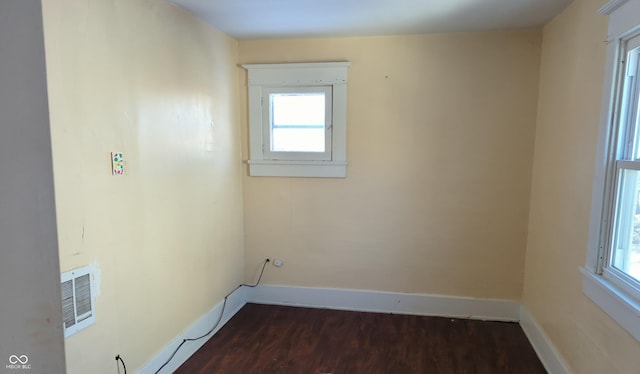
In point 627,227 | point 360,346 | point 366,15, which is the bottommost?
point 360,346

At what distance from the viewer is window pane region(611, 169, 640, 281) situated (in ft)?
5.12

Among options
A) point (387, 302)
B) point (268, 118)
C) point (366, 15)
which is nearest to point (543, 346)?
point (387, 302)

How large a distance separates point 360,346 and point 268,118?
6.67 feet

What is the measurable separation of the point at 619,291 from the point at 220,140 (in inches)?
105

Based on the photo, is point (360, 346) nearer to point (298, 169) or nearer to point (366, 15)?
point (298, 169)

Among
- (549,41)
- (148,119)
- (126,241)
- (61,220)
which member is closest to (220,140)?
(148,119)

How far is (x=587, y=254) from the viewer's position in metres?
1.83

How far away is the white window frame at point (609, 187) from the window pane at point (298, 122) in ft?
6.33

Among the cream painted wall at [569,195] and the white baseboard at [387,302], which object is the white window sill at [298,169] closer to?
the white baseboard at [387,302]

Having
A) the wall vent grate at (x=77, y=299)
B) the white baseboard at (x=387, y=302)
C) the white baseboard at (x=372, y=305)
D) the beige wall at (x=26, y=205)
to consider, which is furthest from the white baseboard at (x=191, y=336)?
the beige wall at (x=26, y=205)

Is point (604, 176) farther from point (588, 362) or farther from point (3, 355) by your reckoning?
point (3, 355)

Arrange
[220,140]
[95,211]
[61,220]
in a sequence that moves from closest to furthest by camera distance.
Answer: [61,220], [95,211], [220,140]

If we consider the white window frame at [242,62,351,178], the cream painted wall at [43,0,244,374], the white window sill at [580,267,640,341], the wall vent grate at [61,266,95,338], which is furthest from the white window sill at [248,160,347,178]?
the white window sill at [580,267,640,341]

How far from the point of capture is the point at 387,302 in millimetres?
3127
